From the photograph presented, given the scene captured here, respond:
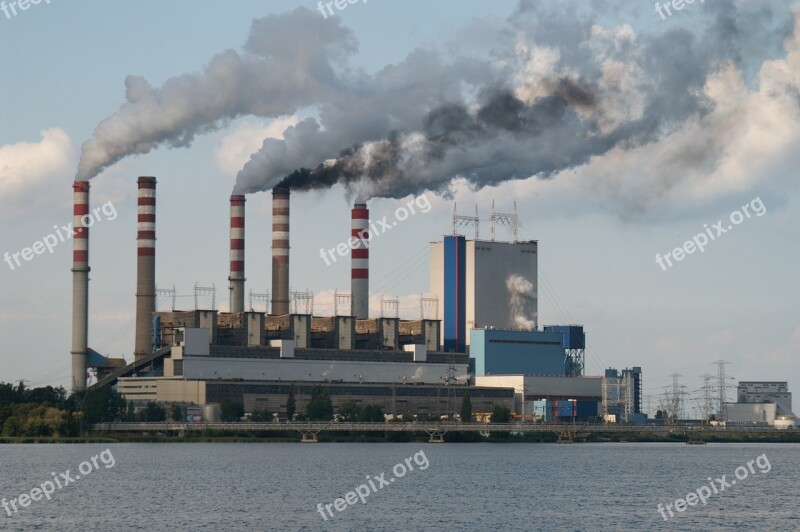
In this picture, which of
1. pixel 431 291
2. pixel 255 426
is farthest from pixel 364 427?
pixel 431 291

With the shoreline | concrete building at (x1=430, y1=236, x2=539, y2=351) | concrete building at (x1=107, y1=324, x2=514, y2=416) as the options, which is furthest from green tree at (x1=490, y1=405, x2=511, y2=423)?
concrete building at (x1=430, y1=236, x2=539, y2=351)

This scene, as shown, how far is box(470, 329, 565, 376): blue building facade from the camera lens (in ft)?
492

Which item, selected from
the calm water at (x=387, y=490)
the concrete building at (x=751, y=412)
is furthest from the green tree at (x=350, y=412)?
the concrete building at (x=751, y=412)

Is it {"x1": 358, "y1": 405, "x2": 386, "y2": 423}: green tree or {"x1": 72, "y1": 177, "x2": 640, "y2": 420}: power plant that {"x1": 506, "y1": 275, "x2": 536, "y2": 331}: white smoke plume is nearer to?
{"x1": 72, "y1": 177, "x2": 640, "y2": 420}: power plant

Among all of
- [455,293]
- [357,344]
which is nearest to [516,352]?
[455,293]

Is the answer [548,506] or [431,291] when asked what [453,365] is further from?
[548,506]

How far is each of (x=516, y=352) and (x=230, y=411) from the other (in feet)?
119

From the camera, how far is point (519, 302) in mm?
155375

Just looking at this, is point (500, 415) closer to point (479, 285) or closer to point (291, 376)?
point (291, 376)

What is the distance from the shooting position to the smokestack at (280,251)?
136m

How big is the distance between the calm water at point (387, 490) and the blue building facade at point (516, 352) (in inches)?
1596

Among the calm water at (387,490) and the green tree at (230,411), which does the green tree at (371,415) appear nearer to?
the green tree at (230,411)

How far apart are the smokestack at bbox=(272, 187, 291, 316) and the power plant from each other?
0.13m

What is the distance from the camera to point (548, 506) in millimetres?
64312
